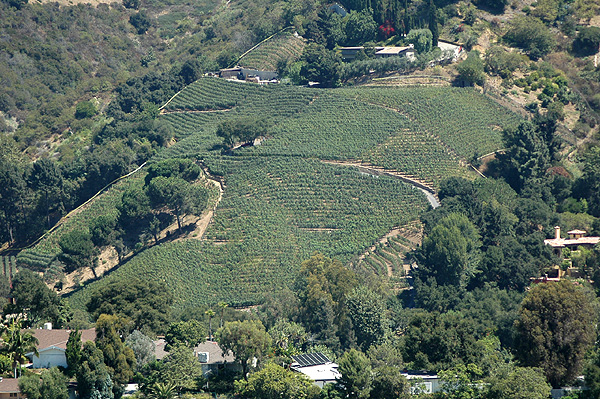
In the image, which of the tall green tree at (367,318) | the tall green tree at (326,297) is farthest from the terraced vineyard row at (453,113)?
the tall green tree at (367,318)

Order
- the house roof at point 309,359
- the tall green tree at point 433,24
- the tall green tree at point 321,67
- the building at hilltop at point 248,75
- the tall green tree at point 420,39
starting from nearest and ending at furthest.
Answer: the house roof at point 309,359, the tall green tree at point 321,67, the tall green tree at point 420,39, the tall green tree at point 433,24, the building at hilltop at point 248,75

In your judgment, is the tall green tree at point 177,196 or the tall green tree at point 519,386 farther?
the tall green tree at point 177,196

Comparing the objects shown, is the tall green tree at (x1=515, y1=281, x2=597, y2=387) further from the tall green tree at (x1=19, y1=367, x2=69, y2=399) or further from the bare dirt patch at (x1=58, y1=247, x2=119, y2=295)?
the bare dirt patch at (x1=58, y1=247, x2=119, y2=295)

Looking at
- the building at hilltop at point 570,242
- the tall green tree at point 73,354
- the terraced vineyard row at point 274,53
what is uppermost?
the tall green tree at point 73,354

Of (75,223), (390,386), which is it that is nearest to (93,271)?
(75,223)

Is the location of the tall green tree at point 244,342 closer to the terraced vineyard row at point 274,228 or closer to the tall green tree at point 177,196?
the terraced vineyard row at point 274,228

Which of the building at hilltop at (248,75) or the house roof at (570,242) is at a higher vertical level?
the building at hilltop at (248,75)

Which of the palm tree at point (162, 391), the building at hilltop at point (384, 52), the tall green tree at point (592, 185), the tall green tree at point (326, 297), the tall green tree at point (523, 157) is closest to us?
the palm tree at point (162, 391)
